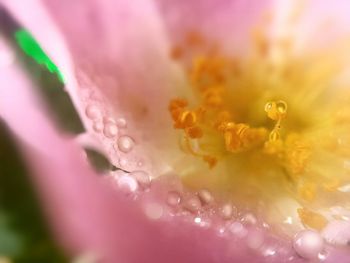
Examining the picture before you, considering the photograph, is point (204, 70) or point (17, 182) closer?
point (17, 182)

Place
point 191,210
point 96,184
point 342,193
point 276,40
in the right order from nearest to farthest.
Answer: point 96,184, point 191,210, point 342,193, point 276,40

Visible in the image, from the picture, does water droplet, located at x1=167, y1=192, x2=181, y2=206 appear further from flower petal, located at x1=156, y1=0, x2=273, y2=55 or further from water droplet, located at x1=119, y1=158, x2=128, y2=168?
flower petal, located at x1=156, y1=0, x2=273, y2=55

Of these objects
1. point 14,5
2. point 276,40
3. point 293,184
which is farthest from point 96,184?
point 276,40

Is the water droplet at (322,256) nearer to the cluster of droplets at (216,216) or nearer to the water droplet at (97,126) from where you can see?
the cluster of droplets at (216,216)

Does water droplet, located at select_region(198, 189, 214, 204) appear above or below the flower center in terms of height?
below

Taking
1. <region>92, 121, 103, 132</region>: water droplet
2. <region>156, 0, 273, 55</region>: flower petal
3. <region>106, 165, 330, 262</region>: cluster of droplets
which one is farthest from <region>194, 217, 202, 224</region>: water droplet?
<region>156, 0, 273, 55</region>: flower petal

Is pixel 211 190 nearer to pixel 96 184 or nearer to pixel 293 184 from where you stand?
pixel 293 184

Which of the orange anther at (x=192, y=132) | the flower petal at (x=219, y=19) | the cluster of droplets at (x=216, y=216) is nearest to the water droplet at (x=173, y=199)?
the cluster of droplets at (x=216, y=216)
